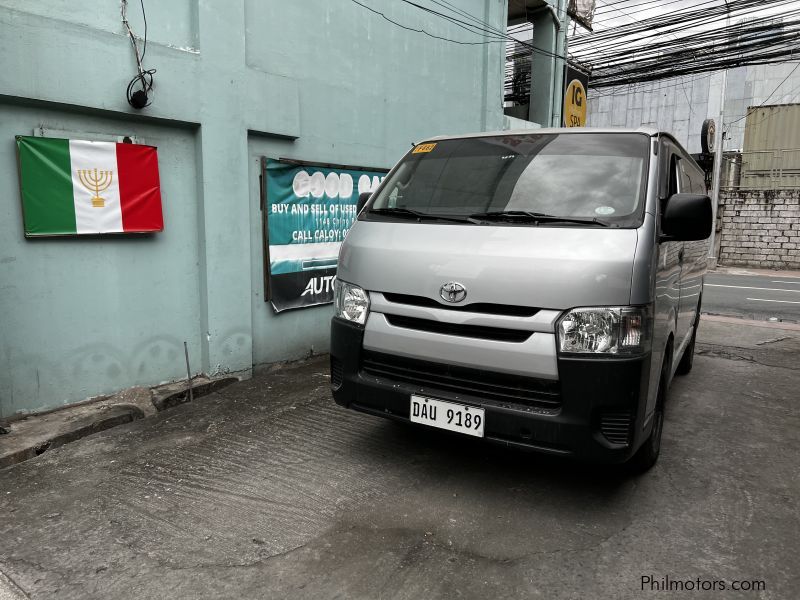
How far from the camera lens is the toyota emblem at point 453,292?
9.78 ft

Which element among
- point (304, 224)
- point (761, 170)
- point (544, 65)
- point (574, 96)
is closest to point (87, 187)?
point (304, 224)

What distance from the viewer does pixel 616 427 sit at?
2807mm

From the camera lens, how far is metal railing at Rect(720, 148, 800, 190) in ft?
68.7

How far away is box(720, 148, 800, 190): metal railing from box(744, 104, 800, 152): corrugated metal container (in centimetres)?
32

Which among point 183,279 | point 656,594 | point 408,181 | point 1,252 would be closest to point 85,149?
point 1,252

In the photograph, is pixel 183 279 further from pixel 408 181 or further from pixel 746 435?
pixel 746 435

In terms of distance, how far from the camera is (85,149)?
14.5 feet

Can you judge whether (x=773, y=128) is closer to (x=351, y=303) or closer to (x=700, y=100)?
(x=700, y=100)

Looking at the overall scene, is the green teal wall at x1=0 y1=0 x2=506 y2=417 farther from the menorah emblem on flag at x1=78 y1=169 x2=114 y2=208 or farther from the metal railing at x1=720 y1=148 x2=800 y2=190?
the metal railing at x1=720 y1=148 x2=800 y2=190

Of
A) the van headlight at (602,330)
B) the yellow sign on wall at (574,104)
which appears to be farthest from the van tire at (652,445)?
the yellow sign on wall at (574,104)

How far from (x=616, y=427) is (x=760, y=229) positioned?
21.8 meters

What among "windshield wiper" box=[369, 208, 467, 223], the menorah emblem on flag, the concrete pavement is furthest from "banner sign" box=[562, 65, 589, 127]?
the menorah emblem on flag

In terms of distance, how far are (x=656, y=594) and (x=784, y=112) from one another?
79.9 ft

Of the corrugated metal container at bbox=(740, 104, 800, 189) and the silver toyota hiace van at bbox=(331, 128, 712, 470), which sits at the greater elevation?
the corrugated metal container at bbox=(740, 104, 800, 189)
